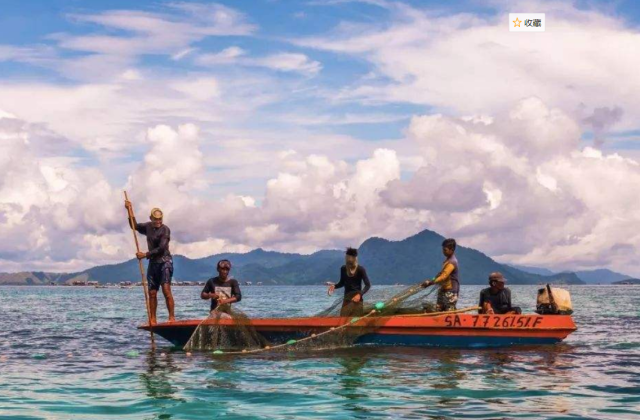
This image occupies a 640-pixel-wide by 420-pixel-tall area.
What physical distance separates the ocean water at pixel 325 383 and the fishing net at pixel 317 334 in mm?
445

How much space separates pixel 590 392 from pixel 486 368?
10.6 ft

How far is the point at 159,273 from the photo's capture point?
21047 mm

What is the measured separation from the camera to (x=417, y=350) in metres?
21.0

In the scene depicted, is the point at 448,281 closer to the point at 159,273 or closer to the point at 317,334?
the point at 317,334

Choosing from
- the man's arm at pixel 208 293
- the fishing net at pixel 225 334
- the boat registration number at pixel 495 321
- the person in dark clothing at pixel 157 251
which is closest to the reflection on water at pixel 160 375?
the fishing net at pixel 225 334

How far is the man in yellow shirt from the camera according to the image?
20797 millimetres

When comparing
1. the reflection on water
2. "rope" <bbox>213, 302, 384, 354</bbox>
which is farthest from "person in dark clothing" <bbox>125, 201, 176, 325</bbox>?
"rope" <bbox>213, 302, 384, 354</bbox>

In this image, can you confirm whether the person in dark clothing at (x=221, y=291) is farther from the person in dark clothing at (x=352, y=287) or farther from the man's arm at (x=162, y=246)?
the person in dark clothing at (x=352, y=287)

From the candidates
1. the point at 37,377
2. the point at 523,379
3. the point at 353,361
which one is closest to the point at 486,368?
the point at 523,379

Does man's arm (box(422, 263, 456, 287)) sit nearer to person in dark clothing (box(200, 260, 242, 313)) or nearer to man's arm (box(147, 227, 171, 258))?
person in dark clothing (box(200, 260, 242, 313))

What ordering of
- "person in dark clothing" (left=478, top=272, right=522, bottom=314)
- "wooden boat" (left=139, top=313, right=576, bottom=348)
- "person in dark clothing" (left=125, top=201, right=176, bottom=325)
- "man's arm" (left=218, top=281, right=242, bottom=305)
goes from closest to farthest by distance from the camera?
1. "man's arm" (left=218, top=281, right=242, bottom=305)
2. "person in dark clothing" (left=125, top=201, right=176, bottom=325)
3. "wooden boat" (left=139, top=313, right=576, bottom=348)
4. "person in dark clothing" (left=478, top=272, right=522, bottom=314)

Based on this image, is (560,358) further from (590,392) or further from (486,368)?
(590,392)

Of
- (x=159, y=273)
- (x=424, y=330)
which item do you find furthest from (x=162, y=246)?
(x=424, y=330)

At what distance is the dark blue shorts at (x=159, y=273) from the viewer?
20.9 m
